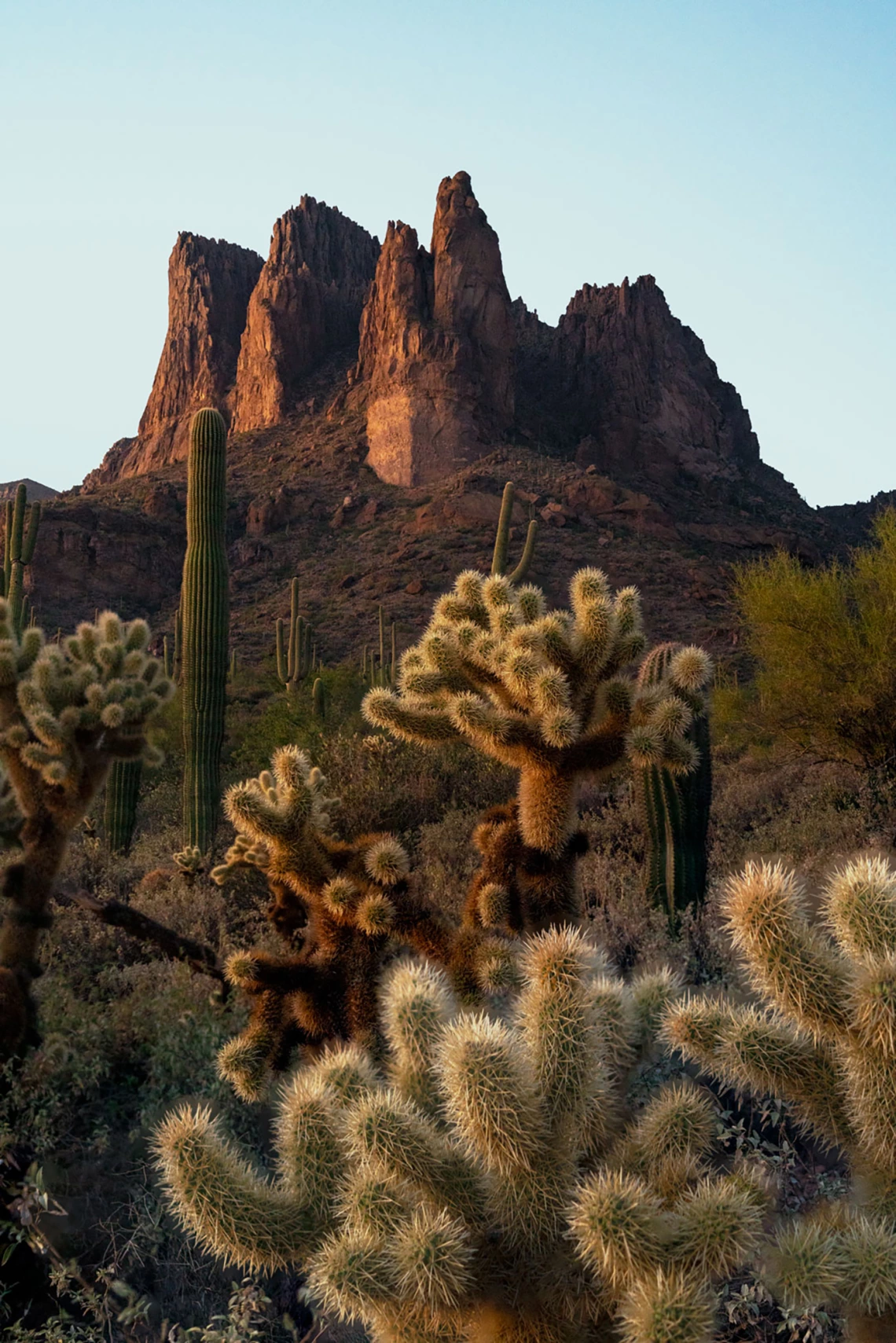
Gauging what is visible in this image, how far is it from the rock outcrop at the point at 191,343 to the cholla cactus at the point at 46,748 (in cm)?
7690

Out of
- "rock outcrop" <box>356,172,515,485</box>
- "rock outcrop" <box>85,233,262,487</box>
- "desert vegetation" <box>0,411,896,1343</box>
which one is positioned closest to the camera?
"desert vegetation" <box>0,411,896,1343</box>

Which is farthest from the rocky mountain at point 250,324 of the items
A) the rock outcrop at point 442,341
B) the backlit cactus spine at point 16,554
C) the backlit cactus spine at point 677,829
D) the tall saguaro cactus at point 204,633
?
the backlit cactus spine at point 677,829

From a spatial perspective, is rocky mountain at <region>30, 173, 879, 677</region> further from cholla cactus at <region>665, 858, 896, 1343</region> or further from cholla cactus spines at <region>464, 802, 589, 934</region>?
cholla cactus at <region>665, 858, 896, 1343</region>

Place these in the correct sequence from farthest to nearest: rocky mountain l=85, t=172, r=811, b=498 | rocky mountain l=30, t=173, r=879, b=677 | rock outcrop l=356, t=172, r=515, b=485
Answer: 1. rocky mountain l=85, t=172, r=811, b=498
2. rock outcrop l=356, t=172, r=515, b=485
3. rocky mountain l=30, t=173, r=879, b=677

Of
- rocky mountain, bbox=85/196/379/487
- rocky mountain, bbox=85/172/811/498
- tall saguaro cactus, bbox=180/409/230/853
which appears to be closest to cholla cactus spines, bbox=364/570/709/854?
tall saguaro cactus, bbox=180/409/230/853

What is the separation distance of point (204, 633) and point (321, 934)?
7019 mm

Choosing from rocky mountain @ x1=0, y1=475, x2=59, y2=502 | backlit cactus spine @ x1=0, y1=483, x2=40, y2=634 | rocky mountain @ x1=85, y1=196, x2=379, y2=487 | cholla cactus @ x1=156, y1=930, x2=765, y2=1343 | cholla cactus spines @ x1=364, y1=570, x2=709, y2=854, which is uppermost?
rocky mountain @ x1=85, y1=196, x2=379, y2=487

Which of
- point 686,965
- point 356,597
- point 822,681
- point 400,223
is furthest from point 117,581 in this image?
point 686,965

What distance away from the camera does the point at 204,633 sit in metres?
10.7

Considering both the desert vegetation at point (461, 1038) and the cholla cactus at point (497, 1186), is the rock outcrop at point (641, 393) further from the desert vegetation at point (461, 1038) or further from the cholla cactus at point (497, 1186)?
the cholla cactus at point (497, 1186)

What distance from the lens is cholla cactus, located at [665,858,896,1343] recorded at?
1.94m

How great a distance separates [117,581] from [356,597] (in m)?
14.2

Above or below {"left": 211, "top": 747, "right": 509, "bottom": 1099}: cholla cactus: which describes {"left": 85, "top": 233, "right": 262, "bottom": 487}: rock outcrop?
above

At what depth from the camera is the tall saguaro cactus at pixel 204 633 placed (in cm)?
1030
